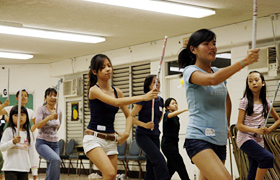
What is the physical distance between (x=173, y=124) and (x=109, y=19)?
9.45ft

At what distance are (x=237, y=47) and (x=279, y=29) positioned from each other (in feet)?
3.42

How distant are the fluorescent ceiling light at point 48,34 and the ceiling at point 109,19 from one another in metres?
0.19

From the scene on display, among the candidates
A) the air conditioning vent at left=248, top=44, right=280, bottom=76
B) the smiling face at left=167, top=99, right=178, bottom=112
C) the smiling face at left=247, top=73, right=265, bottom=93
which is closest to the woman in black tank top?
the smiling face at left=247, top=73, right=265, bottom=93

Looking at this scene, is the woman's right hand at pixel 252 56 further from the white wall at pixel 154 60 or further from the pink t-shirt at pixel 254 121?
the white wall at pixel 154 60

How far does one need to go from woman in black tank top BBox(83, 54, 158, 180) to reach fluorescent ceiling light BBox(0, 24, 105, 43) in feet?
18.2

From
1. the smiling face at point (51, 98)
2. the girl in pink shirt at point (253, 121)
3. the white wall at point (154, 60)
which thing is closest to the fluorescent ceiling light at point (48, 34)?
the white wall at point (154, 60)

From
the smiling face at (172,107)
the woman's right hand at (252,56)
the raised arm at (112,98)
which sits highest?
the woman's right hand at (252,56)

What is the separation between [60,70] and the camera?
14117 mm

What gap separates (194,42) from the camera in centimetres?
344

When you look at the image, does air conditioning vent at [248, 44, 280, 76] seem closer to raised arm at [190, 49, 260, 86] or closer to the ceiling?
the ceiling

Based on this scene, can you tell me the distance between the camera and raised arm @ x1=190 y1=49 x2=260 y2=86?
283 centimetres

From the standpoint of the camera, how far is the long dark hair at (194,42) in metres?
3.37

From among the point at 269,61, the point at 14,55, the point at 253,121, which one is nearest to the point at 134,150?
the point at 269,61

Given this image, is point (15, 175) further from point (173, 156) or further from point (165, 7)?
point (165, 7)
